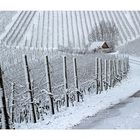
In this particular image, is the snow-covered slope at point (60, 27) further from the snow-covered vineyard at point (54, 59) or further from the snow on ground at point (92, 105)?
the snow on ground at point (92, 105)

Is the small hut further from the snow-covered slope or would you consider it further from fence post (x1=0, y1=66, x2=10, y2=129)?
fence post (x1=0, y1=66, x2=10, y2=129)

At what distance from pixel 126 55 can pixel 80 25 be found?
2.18 feet

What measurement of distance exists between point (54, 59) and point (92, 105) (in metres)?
0.71

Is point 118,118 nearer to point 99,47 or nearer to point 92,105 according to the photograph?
point 92,105

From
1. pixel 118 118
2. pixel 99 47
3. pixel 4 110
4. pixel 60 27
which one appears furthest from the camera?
pixel 60 27

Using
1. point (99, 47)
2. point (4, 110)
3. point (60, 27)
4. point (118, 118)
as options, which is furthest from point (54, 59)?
point (118, 118)

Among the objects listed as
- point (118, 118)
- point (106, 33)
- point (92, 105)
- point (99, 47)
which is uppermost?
point (106, 33)

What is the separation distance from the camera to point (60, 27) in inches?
224

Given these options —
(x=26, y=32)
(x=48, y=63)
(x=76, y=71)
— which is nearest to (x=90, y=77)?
(x=76, y=71)

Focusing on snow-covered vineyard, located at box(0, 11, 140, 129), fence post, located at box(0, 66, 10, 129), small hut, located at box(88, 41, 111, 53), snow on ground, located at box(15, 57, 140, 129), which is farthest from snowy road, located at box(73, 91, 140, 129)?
fence post, located at box(0, 66, 10, 129)

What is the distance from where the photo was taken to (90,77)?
5910mm
